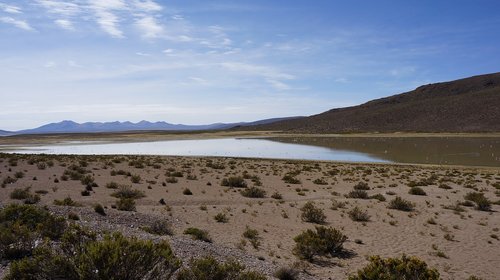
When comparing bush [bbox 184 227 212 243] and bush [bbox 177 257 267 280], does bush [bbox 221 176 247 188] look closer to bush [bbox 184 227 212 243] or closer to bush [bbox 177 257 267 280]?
bush [bbox 184 227 212 243]

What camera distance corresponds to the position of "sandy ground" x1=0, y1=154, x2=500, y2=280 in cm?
1079

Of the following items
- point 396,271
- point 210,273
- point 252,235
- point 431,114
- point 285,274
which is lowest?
point 252,235

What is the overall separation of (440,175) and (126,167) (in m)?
22.1

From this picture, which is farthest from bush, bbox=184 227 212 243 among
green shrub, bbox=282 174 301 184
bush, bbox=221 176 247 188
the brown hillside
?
the brown hillside

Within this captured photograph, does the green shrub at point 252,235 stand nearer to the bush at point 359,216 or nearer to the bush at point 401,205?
the bush at point 359,216

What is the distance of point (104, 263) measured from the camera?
549cm

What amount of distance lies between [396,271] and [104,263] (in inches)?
183

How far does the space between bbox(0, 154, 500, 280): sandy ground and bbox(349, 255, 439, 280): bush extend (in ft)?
7.34

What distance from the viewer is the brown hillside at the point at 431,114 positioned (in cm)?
9062

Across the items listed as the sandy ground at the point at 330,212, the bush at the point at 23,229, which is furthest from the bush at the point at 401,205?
the bush at the point at 23,229

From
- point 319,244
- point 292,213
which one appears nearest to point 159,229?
point 319,244

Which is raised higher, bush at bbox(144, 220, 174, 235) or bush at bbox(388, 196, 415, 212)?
bush at bbox(144, 220, 174, 235)

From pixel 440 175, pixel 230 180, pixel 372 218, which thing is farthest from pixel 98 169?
pixel 440 175

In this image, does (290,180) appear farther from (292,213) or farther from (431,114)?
(431,114)
